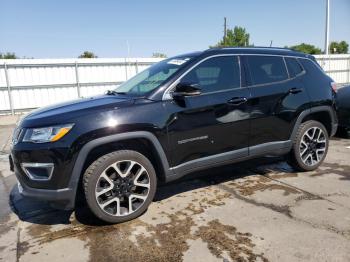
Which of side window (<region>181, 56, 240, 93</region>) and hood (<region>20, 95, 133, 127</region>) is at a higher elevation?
side window (<region>181, 56, 240, 93</region>)

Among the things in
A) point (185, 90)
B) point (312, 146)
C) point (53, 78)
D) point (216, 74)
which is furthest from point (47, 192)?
point (53, 78)

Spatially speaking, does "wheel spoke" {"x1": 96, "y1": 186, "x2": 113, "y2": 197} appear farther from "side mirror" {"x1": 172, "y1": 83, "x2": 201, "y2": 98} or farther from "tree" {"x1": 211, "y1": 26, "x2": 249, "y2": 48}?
"tree" {"x1": 211, "y1": 26, "x2": 249, "y2": 48}

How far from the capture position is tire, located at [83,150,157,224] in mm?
3211

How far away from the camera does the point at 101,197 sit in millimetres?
3330

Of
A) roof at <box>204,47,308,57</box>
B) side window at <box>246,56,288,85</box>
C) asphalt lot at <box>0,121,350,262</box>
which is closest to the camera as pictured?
asphalt lot at <box>0,121,350,262</box>

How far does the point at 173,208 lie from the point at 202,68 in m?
1.68

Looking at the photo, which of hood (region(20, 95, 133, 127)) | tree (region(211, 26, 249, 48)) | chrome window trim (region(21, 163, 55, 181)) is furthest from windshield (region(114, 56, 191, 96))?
tree (region(211, 26, 249, 48))

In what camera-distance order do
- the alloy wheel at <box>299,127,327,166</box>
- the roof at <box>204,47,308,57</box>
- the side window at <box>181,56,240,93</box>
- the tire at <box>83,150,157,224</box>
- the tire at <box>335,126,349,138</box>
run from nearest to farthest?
the tire at <box>83,150,157,224</box>, the side window at <box>181,56,240,93</box>, the roof at <box>204,47,308,57</box>, the alloy wheel at <box>299,127,327,166</box>, the tire at <box>335,126,349,138</box>

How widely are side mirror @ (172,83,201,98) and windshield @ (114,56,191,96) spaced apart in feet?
0.70

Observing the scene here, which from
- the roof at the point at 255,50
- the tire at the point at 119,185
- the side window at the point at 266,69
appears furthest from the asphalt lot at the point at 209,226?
the roof at the point at 255,50

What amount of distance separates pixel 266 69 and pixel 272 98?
42cm

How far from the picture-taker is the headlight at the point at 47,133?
10.0ft

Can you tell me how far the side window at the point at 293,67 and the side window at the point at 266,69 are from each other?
10 centimetres

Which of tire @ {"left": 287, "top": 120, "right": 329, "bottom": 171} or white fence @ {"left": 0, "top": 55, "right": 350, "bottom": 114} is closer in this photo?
tire @ {"left": 287, "top": 120, "right": 329, "bottom": 171}
